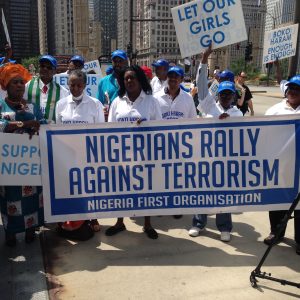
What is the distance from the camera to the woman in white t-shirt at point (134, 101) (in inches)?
157

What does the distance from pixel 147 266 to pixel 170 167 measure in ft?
3.16

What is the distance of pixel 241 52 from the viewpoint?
104m

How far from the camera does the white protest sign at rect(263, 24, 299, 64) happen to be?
248 inches

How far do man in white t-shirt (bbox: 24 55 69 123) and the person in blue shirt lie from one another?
96 cm

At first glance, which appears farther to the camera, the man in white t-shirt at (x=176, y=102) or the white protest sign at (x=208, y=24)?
the man in white t-shirt at (x=176, y=102)

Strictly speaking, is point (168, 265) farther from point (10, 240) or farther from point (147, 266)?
point (10, 240)

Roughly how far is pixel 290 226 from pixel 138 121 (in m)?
2.36

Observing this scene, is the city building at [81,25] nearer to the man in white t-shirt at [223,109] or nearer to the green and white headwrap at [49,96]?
the green and white headwrap at [49,96]

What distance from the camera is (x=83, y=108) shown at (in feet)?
13.3

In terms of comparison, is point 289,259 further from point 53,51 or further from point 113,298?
point 53,51

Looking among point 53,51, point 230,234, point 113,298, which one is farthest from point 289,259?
point 53,51

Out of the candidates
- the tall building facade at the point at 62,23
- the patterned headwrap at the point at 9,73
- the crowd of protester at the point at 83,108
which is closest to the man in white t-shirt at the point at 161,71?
the crowd of protester at the point at 83,108

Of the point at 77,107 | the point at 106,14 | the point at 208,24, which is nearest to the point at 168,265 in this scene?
the point at 77,107

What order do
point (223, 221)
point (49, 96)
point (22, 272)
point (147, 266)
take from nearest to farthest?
point (22, 272), point (147, 266), point (223, 221), point (49, 96)
